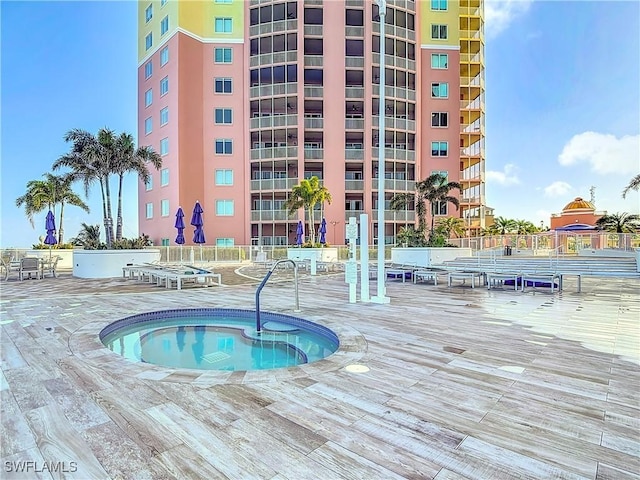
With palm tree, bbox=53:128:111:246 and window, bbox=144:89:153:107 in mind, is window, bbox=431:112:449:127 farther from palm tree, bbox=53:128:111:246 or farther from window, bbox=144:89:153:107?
palm tree, bbox=53:128:111:246

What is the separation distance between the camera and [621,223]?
2331 cm

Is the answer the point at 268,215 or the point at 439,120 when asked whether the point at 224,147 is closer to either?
the point at 268,215

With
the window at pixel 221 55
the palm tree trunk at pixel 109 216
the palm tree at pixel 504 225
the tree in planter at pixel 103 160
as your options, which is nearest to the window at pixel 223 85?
the window at pixel 221 55

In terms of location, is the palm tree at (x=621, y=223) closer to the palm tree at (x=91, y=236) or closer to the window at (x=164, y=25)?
the palm tree at (x=91, y=236)

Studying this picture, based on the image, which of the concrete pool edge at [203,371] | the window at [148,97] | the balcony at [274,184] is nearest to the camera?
the concrete pool edge at [203,371]

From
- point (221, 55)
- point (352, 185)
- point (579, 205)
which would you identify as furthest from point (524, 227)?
point (221, 55)

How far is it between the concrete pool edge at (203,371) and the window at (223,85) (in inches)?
1052

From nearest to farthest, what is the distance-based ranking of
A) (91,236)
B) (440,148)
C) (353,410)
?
(353,410) < (91,236) < (440,148)

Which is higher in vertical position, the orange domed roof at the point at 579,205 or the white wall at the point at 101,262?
the orange domed roof at the point at 579,205

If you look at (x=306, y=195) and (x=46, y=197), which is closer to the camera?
(x=46, y=197)

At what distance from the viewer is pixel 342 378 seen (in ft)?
11.2

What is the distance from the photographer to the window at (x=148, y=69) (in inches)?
1148

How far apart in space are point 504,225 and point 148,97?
36084 millimetres

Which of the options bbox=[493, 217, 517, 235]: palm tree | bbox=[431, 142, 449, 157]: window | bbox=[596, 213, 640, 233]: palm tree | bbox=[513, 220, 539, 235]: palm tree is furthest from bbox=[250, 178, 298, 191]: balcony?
bbox=[513, 220, 539, 235]: palm tree
